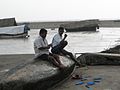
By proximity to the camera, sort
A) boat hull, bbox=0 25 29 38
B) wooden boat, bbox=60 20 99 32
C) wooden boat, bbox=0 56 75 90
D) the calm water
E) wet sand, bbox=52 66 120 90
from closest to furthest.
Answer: wooden boat, bbox=0 56 75 90 → wet sand, bbox=52 66 120 90 → the calm water → boat hull, bbox=0 25 29 38 → wooden boat, bbox=60 20 99 32

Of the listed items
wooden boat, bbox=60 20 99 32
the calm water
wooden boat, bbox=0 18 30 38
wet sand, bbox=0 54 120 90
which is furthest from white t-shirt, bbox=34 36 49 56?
wooden boat, bbox=60 20 99 32

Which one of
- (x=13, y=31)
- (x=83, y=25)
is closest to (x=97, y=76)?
(x=13, y=31)

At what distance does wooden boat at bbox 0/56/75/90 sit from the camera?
25.1 ft

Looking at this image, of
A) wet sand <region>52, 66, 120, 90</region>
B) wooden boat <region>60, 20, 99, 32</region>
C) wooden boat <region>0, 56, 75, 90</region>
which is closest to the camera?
wooden boat <region>0, 56, 75, 90</region>

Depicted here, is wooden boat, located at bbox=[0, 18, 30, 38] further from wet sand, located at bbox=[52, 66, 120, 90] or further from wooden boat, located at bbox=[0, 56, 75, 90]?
wooden boat, located at bbox=[0, 56, 75, 90]

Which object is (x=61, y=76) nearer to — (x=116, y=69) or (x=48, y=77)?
(x=48, y=77)

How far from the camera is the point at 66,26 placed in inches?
2096

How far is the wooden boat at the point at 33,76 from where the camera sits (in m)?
7.66

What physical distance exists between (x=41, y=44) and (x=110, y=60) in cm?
500

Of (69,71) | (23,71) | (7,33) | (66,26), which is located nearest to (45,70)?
(23,71)

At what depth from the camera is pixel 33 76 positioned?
8.34 meters

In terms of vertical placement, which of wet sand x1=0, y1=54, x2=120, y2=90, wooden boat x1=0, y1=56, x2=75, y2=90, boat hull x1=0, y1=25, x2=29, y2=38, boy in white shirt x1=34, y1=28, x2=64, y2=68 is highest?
boy in white shirt x1=34, y1=28, x2=64, y2=68

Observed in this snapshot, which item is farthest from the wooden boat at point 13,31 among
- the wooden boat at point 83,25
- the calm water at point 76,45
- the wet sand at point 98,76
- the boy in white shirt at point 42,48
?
the boy in white shirt at point 42,48

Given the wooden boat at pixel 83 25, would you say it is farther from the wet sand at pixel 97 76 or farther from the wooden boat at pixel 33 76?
the wooden boat at pixel 33 76
